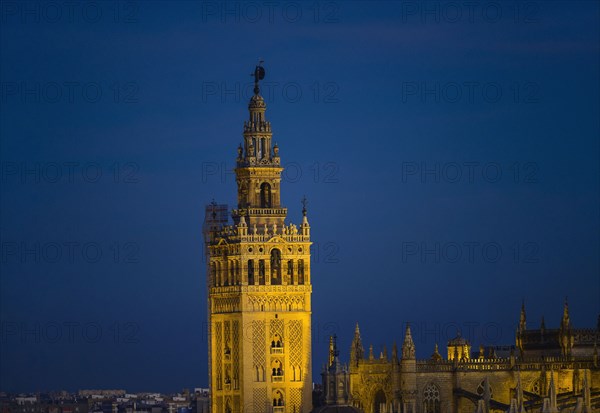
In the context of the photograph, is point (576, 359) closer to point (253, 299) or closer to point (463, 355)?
point (463, 355)

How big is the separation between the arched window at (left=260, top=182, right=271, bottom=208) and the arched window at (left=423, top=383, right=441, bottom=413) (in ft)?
48.0

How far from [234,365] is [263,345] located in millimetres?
2335

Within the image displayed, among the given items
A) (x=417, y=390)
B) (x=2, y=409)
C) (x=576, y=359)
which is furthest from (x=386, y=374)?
(x=2, y=409)

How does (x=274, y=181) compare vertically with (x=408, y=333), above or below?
above

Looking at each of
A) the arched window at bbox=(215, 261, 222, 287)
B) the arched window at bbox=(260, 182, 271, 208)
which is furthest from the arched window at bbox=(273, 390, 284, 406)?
the arched window at bbox=(260, 182, 271, 208)

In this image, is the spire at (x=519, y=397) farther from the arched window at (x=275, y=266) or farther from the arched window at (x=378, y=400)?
the arched window at (x=275, y=266)

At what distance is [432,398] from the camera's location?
137 m

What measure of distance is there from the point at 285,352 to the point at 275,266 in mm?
5114

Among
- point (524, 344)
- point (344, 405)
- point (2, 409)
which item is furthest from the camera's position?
point (2, 409)

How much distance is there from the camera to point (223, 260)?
142m

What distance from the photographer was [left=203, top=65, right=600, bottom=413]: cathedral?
450 feet

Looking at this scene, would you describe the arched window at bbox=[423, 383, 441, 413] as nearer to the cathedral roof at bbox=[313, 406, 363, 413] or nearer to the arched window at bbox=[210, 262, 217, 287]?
the cathedral roof at bbox=[313, 406, 363, 413]

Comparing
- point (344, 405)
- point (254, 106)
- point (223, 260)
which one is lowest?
point (344, 405)

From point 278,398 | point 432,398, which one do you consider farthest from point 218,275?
point 432,398
